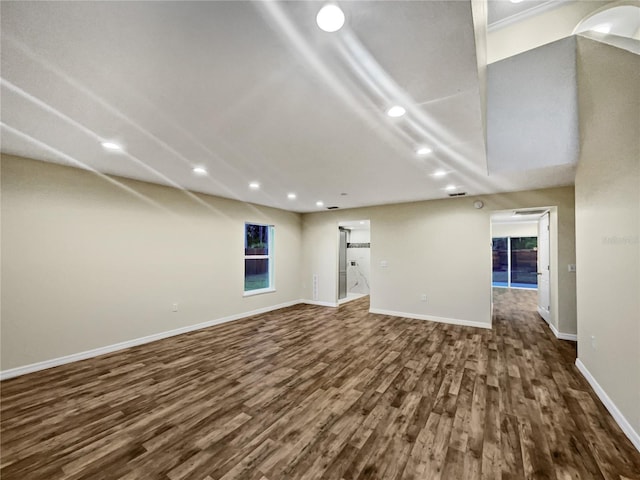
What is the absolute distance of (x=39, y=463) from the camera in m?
1.69

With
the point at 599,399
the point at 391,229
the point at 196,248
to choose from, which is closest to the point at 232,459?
the point at 599,399

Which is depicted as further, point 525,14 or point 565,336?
point 565,336

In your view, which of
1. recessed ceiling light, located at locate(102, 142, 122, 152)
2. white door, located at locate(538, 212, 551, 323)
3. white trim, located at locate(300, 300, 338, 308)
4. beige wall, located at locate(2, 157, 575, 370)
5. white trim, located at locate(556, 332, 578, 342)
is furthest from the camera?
white trim, located at locate(300, 300, 338, 308)

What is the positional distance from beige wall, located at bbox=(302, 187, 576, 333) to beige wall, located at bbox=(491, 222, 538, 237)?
5.44 metres

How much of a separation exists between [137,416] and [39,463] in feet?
1.84

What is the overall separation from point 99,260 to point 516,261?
1222 cm

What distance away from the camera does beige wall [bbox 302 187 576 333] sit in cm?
414

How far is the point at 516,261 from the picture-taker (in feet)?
31.9

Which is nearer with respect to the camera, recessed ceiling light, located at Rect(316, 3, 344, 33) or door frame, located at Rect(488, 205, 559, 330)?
recessed ceiling light, located at Rect(316, 3, 344, 33)

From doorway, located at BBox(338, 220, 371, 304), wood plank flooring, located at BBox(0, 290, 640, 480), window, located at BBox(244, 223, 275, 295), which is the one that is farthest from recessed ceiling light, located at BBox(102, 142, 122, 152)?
doorway, located at BBox(338, 220, 371, 304)

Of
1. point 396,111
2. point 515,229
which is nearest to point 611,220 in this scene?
point 396,111

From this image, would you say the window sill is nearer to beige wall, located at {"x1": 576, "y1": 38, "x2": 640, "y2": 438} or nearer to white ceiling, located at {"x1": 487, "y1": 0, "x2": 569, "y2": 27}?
beige wall, located at {"x1": 576, "y1": 38, "x2": 640, "y2": 438}

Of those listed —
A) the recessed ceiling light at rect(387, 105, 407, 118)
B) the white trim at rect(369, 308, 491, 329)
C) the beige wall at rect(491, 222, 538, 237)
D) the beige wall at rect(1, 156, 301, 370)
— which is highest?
the recessed ceiling light at rect(387, 105, 407, 118)

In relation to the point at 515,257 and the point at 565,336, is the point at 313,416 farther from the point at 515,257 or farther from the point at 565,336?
the point at 515,257
